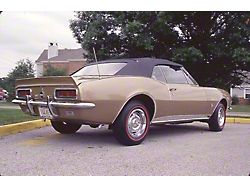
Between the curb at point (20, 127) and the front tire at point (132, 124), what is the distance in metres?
2.09

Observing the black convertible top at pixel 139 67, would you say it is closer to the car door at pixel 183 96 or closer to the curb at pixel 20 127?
the car door at pixel 183 96

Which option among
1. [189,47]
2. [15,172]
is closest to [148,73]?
[15,172]

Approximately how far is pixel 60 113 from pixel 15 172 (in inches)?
46.4

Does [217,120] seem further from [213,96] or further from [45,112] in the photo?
[45,112]

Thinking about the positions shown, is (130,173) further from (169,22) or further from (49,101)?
(169,22)

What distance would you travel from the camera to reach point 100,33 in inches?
294

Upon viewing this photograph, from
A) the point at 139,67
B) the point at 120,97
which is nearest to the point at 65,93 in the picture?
the point at 120,97

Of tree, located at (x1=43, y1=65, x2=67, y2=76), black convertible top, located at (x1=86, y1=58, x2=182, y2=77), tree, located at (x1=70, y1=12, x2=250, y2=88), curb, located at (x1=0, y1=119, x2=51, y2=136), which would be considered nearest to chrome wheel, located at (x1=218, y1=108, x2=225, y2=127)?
tree, located at (x1=70, y1=12, x2=250, y2=88)

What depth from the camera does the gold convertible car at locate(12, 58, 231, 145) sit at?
13.0 feet

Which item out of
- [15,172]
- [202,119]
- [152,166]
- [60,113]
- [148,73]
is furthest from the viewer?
[202,119]

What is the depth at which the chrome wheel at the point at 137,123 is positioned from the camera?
4.30 meters

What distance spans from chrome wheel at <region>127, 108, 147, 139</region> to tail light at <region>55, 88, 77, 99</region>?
2.67 feet

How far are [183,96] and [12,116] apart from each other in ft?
12.0

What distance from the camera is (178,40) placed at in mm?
7523
